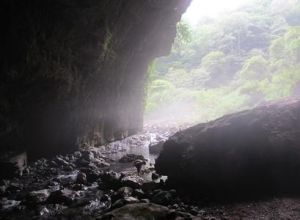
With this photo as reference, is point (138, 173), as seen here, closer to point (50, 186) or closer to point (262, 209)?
point (50, 186)

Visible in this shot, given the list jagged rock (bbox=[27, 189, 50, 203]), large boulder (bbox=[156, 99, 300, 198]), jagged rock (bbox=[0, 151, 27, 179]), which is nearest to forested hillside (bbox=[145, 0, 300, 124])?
jagged rock (bbox=[0, 151, 27, 179])

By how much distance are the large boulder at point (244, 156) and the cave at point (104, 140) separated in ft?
0.07

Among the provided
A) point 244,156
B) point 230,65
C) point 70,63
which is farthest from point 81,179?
point 230,65

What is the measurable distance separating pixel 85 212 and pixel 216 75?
41.2m

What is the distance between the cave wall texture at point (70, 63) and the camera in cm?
973

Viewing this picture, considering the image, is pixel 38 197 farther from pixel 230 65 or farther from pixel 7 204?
pixel 230 65

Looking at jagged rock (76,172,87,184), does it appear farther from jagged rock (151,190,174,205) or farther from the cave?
jagged rock (151,190,174,205)

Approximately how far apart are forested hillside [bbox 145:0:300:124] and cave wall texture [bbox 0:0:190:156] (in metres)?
8.34

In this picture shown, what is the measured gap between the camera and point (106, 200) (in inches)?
302

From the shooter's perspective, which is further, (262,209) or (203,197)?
(203,197)

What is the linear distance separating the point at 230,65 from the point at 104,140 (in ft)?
107

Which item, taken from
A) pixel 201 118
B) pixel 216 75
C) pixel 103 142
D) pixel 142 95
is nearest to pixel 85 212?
pixel 103 142

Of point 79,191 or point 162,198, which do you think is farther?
point 79,191

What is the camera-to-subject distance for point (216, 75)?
46406 mm
